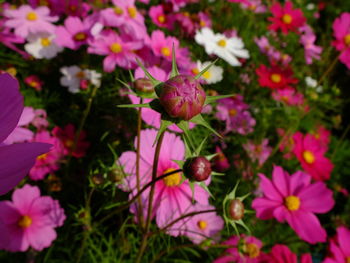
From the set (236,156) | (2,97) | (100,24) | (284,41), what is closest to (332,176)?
(236,156)

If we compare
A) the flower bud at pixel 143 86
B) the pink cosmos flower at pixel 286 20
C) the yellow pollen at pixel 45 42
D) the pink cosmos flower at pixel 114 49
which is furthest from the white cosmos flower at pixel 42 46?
the pink cosmos flower at pixel 286 20

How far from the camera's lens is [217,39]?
129 centimetres

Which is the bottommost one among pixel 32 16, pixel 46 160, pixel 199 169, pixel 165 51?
pixel 46 160

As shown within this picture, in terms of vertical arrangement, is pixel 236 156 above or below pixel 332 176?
above

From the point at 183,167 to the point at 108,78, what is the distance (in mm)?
764

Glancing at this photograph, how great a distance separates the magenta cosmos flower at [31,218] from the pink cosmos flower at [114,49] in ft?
1.41

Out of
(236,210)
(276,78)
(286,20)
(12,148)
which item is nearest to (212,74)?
(276,78)

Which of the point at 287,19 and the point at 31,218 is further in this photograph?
the point at 287,19

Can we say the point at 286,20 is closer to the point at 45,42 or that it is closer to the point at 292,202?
the point at 292,202

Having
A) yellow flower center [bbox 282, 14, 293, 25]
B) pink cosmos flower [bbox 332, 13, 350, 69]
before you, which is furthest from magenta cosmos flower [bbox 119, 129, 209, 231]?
yellow flower center [bbox 282, 14, 293, 25]

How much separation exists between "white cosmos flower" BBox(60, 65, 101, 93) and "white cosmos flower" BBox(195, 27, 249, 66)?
41 centimetres

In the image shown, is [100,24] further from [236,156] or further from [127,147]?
[236,156]

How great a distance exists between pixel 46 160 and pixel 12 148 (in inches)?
26.7

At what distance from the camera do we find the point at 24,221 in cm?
82
